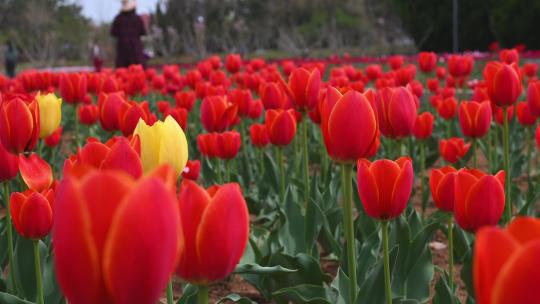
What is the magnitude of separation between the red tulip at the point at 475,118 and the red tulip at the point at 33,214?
1802mm

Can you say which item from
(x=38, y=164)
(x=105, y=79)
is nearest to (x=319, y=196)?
(x=38, y=164)

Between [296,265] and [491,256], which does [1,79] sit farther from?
[491,256]

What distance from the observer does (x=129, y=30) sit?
10641 mm

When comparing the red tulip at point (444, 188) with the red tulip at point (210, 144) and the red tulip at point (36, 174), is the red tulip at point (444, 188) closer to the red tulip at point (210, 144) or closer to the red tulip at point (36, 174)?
the red tulip at point (36, 174)

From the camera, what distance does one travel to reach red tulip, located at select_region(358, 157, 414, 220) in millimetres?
1468

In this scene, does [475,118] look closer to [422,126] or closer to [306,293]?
[422,126]

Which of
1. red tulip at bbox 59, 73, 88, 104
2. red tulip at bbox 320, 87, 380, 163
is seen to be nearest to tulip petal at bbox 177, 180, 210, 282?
red tulip at bbox 320, 87, 380, 163

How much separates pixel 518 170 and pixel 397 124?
2.52 metres

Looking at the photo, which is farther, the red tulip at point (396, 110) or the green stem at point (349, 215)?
the red tulip at point (396, 110)

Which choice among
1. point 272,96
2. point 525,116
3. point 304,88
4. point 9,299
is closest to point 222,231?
point 9,299

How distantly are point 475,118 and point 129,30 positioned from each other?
334 inches

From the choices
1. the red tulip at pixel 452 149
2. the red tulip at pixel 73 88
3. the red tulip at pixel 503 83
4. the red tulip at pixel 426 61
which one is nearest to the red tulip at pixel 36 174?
the red tulip at pixel 503 83

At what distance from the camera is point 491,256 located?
2.03 ft

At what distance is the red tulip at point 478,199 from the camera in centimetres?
140
